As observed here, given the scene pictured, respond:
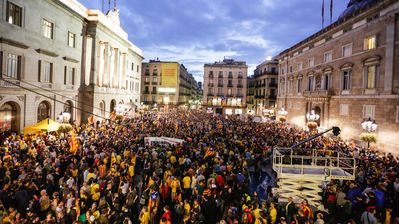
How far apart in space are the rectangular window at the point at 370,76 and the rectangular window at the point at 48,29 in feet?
95.9

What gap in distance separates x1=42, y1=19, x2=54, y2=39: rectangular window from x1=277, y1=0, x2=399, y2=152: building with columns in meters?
28.8

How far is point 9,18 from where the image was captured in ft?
71.3

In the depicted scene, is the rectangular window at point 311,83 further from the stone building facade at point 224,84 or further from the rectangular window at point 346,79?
the stone building facade at point 224,84

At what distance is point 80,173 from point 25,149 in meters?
5.06

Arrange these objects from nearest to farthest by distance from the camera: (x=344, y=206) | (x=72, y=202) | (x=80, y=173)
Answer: (x=72, y=202) < (x=344, y=206) < (x=80, y=173)

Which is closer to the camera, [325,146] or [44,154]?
[44,154]

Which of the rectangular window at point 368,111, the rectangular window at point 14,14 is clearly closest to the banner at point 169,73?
the rectangular window at point 14,14

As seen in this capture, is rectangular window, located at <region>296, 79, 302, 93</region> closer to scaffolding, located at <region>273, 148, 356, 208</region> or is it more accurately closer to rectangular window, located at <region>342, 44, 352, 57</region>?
rectangular window, located at <region>342, 44, 352, 57</region>

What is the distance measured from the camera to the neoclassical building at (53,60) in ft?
72.6

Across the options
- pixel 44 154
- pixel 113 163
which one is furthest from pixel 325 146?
pixel 44 154

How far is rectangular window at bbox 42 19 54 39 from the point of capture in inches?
1039

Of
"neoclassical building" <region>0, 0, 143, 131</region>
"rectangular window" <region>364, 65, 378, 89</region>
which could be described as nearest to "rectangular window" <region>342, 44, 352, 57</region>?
"rectangular window" <region>364, 65, 378, 89</region>

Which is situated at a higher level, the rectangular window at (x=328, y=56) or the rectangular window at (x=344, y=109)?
the rectangular window at (x=328, y=56)

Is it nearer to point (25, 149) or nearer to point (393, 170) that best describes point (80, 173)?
point (25, 149)
